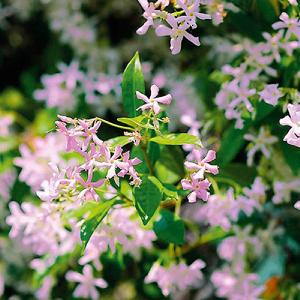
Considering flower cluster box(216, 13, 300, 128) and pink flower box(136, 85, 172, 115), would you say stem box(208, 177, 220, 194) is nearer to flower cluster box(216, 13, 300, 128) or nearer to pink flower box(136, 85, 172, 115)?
flower cluster box(216, 13, 300, 128)

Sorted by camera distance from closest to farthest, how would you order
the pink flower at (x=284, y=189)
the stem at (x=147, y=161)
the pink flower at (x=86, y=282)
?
the stem at (x=147, y=161) → the pink flower at (x=284, y=189) → the pink flower at (x=86, y=282)

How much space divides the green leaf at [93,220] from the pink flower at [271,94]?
293 millimetres

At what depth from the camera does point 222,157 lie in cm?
132

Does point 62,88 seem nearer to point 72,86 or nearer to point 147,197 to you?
point 72,86

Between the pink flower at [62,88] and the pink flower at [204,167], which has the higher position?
the pink flower at [204,167]

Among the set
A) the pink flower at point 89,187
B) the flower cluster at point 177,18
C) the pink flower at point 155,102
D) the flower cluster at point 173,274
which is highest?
the flower cluster at point 177,18

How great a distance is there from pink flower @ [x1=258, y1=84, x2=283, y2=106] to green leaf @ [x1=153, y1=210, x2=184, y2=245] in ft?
0.84

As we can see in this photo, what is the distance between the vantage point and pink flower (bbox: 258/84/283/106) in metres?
1.08

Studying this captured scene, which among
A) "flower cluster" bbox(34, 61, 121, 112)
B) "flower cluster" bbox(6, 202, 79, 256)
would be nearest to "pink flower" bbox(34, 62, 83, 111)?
"flower cluster" bbox(34, 61, 121, 112)

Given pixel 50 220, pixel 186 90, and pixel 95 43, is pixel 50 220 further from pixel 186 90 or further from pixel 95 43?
pixel 95 43

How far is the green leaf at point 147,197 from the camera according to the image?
967mm

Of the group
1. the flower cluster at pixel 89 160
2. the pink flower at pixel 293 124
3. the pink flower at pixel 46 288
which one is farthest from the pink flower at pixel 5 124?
the pink flower at pixel 293 124

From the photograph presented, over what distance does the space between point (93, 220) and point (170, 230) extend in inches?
7.0

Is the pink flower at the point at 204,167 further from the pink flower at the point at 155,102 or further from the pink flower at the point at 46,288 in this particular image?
the pink flower at the point at 46,288
